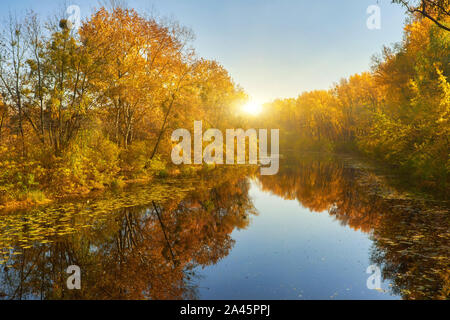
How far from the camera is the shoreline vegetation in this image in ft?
49.1

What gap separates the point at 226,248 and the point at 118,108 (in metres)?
16.9

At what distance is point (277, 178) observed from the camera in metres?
25.4

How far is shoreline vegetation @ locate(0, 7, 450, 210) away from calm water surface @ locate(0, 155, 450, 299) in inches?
107

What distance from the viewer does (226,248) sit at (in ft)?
30.0

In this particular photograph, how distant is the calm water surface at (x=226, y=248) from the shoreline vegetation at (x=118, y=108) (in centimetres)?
273

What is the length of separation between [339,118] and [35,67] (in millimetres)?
56514
